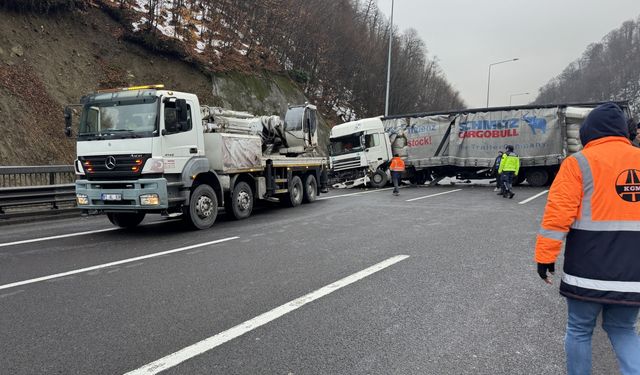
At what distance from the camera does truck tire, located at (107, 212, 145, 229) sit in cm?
897

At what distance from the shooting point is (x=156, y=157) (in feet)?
25.1

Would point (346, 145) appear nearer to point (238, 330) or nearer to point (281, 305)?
point (281, 305)

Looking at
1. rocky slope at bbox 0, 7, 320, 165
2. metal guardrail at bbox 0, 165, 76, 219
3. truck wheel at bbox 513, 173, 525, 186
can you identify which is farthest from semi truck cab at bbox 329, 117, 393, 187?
metal guardrail at bbox 0, 165, 76, 219

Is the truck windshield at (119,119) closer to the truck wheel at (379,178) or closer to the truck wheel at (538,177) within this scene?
the truck wheel at (379,178)

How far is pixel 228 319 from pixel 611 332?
290 cm

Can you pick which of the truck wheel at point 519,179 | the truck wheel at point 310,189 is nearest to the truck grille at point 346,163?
the truck wheel at point 310,189

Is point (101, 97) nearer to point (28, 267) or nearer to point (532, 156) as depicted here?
point (28, 267)

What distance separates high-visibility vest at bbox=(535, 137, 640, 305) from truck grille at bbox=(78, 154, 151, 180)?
22.2 feet

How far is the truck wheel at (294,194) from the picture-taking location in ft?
41.7

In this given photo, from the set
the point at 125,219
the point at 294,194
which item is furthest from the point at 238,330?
the point at 294,194

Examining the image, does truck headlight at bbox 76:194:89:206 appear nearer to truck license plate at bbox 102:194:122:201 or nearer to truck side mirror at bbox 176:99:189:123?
truck license plate at bbox 102:194:122:201

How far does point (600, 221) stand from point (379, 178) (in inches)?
692

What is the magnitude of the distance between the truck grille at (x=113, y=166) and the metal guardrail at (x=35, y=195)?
351 cm

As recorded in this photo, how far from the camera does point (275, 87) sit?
96.8 feet
